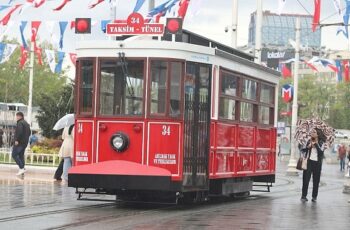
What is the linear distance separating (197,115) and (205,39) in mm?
1825

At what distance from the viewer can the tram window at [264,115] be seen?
18.7 m

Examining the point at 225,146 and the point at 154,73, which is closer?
the point at 154,73

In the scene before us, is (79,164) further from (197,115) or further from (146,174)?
(197,115)

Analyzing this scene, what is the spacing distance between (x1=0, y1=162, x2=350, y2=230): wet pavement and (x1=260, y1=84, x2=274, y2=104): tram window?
2.23 meters

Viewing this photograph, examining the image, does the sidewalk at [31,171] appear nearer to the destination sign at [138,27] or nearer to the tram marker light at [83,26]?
the tram marker light at [83,26]

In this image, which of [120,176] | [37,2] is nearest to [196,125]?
[120,176]

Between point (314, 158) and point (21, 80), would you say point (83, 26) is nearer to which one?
point (314, 158)

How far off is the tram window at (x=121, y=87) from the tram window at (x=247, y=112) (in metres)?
3.01

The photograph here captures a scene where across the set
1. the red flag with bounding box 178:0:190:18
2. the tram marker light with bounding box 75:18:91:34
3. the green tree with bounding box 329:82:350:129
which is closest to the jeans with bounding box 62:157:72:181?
the red flag with bounding box 178:0:190:18

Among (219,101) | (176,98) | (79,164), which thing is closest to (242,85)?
(219,101)

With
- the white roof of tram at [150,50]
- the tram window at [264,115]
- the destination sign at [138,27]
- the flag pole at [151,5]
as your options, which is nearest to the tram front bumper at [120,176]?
the white roof of tram at [150,50]

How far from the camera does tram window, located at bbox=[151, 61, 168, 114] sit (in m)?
15.0

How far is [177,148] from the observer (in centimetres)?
1495

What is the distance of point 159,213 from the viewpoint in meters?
14.5
